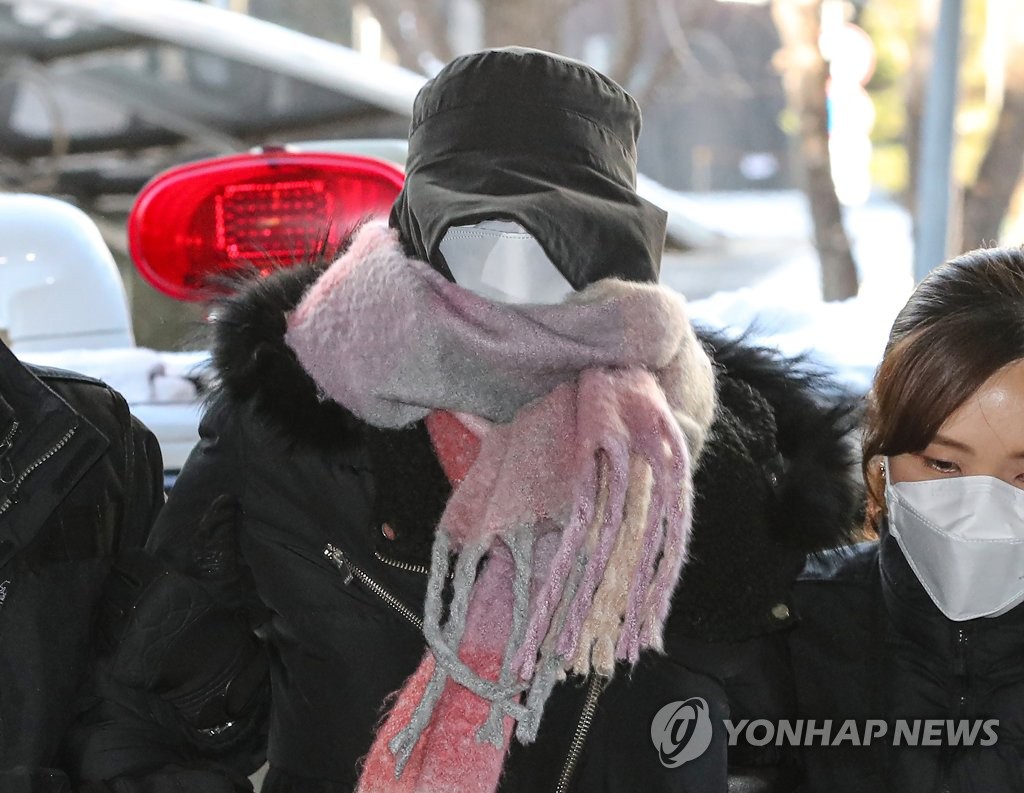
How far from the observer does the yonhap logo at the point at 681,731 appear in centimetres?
158

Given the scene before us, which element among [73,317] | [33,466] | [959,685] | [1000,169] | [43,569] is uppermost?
Answer: [33,466]

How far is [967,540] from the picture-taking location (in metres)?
1.70

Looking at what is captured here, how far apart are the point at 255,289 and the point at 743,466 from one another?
63cm

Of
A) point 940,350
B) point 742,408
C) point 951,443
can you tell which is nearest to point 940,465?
point 951,443

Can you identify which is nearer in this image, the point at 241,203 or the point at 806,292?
the point at 241,203

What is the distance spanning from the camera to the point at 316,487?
160cm

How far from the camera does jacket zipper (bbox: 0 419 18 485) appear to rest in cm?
157

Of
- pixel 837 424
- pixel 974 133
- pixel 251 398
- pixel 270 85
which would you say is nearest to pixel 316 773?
pixel 251 398

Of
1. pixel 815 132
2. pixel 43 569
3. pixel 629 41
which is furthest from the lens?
pixel 629 41

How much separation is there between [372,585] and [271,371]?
0.90 ft

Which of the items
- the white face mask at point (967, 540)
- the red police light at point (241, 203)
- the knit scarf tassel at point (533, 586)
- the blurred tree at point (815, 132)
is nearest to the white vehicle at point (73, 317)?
the red police light at point (241, 203)

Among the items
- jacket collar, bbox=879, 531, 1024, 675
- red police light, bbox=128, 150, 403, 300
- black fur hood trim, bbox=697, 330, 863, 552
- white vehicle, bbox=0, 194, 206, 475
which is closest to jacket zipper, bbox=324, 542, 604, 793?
black fur hood trim, bbox=697, 330, 863, 552

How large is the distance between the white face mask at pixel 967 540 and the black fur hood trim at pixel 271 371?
71cm

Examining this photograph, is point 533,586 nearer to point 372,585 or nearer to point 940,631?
Result: point 372,585
